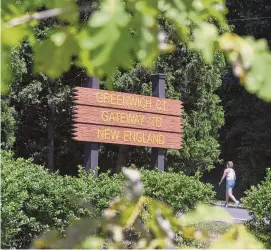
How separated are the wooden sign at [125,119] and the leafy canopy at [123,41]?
8.04 metres

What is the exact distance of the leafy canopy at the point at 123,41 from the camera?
1.17 metres

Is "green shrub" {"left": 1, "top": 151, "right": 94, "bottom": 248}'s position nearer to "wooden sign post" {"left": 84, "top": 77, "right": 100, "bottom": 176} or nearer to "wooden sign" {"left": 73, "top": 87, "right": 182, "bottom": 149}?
"wooden sign" {"left": 73, "top": 87, "right": 182, "bottom": 149}

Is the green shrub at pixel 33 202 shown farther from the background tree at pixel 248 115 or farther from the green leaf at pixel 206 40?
the background tree at pixel 248 115

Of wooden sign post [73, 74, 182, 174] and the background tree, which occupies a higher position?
the background tree

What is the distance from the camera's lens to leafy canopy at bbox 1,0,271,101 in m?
1.17

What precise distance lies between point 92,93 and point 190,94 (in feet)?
30.0

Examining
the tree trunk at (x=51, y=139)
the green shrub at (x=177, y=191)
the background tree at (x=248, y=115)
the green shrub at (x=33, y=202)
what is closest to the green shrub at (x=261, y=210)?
the green shrub at (x=177, y=191)

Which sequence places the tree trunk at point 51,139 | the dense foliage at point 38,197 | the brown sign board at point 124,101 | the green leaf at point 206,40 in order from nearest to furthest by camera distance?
the green leaf at point 206,40, the dense foliage at point 38,197, the brown sign board at point 124,101, the tree trunk at point 51,139

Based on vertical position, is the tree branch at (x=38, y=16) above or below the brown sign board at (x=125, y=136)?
below

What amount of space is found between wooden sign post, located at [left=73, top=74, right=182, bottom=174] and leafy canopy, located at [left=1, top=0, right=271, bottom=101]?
7.78 metres

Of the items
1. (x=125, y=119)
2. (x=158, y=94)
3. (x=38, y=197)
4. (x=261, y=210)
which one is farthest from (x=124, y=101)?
(x=38, y=197)

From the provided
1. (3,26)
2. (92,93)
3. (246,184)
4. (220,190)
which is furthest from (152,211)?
(220,190)

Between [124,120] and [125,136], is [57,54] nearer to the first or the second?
[124,120]

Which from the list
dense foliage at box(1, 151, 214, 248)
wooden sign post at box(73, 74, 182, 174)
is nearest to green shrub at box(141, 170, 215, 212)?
dense foliage at box(1, 151, 214, 248)
